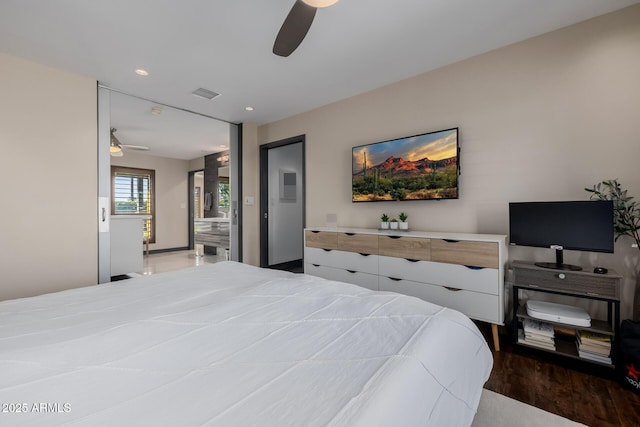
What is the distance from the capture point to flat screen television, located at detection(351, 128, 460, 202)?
108 inches

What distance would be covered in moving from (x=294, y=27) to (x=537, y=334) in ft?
9.36

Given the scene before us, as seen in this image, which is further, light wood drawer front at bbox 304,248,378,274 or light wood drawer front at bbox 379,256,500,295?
light wood drawer front at bbox 304,248,378,274

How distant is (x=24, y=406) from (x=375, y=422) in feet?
2.83

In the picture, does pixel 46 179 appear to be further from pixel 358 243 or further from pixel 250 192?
pixel 358 243

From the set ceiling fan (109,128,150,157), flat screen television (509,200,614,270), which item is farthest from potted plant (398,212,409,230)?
ceiling fan (109,128,150,157)

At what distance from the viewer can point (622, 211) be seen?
198cm

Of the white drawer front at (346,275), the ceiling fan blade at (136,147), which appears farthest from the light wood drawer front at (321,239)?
the ceiling fan blade at (136,147)

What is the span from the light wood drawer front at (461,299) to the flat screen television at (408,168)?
936mm

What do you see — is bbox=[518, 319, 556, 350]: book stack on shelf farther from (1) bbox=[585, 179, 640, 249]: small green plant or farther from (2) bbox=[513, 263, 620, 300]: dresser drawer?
(1) bbox=[585, 179, 640, 249]: small green plant

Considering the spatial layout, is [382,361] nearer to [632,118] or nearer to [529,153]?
[529,153]

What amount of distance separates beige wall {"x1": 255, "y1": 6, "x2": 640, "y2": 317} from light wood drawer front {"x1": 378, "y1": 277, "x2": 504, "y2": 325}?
588mm

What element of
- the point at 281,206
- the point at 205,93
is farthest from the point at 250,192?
the point at 205,93

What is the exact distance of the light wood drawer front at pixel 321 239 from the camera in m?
3.21

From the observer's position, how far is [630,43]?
2.03 metres
